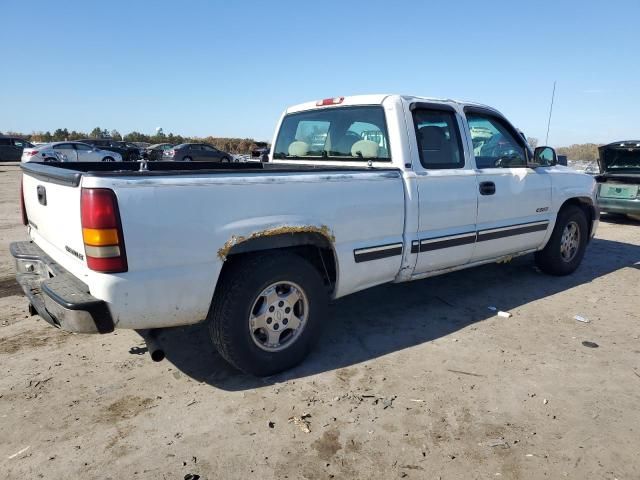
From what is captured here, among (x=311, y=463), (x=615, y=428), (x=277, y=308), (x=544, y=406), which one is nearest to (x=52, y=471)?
(x=311, y=463)

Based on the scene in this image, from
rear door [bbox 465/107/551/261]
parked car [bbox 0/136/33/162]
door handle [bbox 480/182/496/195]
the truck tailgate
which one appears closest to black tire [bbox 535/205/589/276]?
rear door [bbox 465/107/551/261]

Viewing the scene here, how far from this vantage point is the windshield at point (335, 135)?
13.2 feet

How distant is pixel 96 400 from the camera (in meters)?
2.88

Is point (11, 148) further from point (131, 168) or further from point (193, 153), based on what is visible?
point (131, 168)

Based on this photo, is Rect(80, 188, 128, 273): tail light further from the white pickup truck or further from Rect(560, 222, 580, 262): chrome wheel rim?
Rect(560, 222, 580, 262): chrome wheel rim

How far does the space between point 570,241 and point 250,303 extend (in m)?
4.45

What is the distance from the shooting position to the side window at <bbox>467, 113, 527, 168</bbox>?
457cm

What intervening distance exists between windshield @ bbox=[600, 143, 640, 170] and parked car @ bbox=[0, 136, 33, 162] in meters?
31.0

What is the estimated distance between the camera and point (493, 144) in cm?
476

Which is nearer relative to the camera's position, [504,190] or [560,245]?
[504,190]

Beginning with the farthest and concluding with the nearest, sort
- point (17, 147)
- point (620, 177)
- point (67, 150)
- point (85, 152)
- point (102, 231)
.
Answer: point (17, 147)
point (85, 152)
point (67, 150)
point (620, 177)
point (102, 231)

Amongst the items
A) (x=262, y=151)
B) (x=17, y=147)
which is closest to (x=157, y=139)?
(x=17, y=147)

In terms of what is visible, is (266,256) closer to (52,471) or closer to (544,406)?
(52,471)

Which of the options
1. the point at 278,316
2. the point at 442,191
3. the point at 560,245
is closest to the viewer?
the point at 278,316
